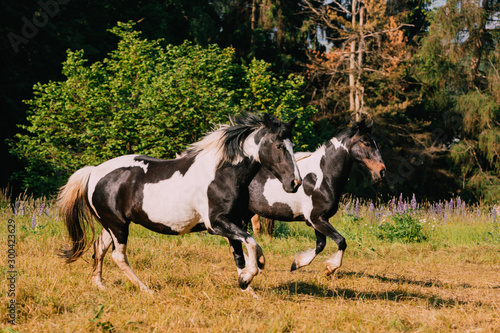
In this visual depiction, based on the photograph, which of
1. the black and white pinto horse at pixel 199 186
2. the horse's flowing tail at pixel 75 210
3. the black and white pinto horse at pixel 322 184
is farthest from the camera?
the black and white pinto horse at pixel 322 184

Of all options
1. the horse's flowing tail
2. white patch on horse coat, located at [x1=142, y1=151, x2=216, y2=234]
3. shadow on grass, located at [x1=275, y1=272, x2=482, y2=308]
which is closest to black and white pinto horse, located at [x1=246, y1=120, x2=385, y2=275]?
shadow on grass, located at [x1=275, y1=272, x2=482, y2=308]

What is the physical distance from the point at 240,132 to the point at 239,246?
1247mm

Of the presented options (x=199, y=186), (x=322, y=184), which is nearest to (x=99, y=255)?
(x=199, y=186)

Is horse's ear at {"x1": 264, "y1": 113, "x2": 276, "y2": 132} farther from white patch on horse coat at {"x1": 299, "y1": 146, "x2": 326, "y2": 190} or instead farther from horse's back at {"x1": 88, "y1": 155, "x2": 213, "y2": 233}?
white patch on horse coat at {"x1": 299, "y1": 146, "x2": 326, "y2": 190}

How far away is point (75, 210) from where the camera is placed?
6.38m

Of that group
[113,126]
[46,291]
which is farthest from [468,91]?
[46,291]

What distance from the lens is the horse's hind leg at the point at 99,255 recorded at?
5859 mm

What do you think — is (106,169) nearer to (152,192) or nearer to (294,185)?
(152,192)

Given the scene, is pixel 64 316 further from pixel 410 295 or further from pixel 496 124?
pixel 496 124

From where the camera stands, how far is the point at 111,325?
13.4 feet

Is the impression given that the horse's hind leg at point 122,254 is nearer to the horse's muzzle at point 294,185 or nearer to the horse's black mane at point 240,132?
the horse's black mane at point 240,132

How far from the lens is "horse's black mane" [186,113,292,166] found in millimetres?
5195

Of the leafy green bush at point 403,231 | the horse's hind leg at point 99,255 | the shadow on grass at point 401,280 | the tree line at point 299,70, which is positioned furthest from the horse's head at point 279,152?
the tree line at point 299,70

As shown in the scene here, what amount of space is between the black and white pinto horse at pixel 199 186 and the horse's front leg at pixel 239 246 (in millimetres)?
10
